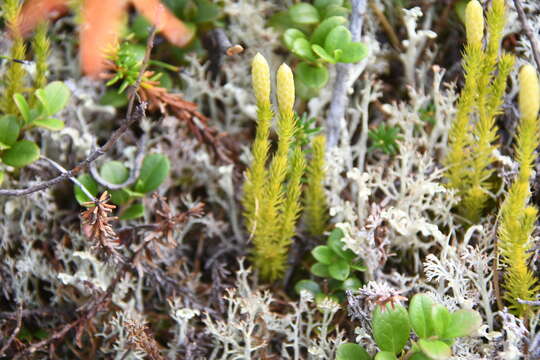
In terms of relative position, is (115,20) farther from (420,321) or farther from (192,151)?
(420,321)

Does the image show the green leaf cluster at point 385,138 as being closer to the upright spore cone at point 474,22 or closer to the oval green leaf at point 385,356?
the upright spore cone at point 474,22

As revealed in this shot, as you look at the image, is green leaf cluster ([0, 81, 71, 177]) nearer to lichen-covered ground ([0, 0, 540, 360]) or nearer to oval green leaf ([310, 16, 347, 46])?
lichen-covered ground ([0, 0, 540, 360])

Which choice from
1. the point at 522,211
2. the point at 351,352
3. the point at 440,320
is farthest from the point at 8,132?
the point at 522,211

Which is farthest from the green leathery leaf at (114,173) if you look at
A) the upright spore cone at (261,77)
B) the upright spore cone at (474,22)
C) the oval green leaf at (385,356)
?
the upright spore cone at (474,22)

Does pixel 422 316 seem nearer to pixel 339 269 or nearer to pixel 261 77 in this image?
pixel 339 269

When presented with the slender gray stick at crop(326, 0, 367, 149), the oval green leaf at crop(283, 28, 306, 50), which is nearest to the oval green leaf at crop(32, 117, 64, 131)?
the oval green leaf at crop(283, 28, 306, 50)

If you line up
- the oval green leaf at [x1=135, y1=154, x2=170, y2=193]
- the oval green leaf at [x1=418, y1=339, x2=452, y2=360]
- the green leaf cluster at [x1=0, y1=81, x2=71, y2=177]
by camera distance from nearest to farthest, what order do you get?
the oval green leaf at [x1=418, y1=339, x2=452, y2=360], the green leaf cluster at [x1=0, y1=81, x2=71, y2=177], the oval green leaf at [x1=135, y1=154, x2=170, y2=193]
